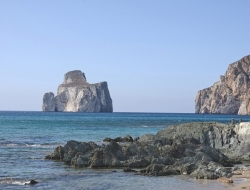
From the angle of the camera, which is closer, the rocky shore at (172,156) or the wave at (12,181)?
the wave at (12,181)

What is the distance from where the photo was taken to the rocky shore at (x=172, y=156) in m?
25.7

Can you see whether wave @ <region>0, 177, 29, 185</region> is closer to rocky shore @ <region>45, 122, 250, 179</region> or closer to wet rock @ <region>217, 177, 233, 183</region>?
rocky shore @ <region>45, 122, 250, 179</region>

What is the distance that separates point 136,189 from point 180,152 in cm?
1018

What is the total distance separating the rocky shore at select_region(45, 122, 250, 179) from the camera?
25.7m

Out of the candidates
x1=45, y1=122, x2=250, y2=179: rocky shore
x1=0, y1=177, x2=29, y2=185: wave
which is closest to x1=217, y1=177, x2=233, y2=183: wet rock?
x1=45, y1=122, x2=250, y2=179: rocky shore

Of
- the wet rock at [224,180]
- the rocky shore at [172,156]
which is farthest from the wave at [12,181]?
the wet rock at [224,180]

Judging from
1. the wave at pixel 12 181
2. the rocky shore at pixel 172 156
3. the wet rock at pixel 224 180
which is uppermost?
the rocky shore at pixel 172 156

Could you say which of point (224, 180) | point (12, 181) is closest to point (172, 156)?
point (224, 180)

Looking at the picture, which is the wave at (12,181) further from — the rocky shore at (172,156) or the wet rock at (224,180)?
the wet rock at (224,180)

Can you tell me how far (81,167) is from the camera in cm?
2834

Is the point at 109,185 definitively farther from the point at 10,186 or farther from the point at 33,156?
the point at 33,156

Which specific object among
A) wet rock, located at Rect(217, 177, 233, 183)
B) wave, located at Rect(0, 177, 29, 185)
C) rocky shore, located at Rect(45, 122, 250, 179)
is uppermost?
rocky shore, located at Rect(45, 122, 250, 179)

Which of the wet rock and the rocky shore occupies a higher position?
the rocky shore

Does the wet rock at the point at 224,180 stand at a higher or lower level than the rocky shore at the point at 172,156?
lower
